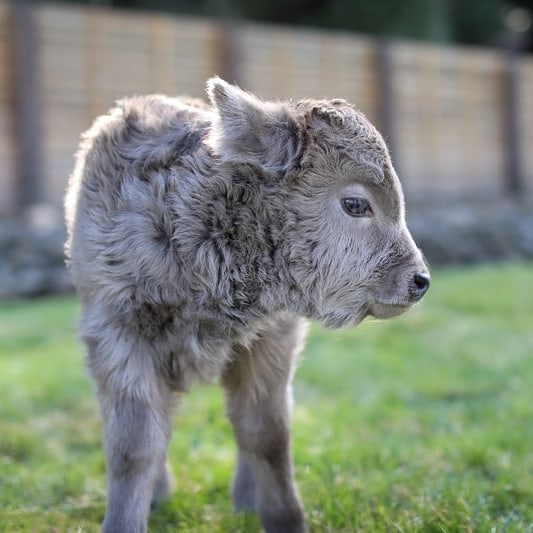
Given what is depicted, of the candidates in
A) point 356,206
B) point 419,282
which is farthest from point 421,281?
point 356,206

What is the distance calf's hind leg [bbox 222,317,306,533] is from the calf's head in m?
0.36

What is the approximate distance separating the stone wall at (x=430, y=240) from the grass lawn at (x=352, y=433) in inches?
51.5

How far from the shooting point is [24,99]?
11055mm

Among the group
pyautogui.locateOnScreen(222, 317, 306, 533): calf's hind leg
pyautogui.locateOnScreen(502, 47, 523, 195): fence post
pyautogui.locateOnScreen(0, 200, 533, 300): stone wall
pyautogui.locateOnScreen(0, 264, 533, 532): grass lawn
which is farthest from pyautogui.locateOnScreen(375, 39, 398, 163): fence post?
pyautogui.locateOnScreen(222, 317, 306, 533): calf's hind leg

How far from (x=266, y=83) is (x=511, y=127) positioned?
5.91 metres

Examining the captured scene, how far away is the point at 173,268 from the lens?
3566mm

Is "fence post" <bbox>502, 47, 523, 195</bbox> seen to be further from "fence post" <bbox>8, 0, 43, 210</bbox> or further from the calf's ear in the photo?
the calf's ear

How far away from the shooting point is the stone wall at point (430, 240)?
11070 mm

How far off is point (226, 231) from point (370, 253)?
0.61m

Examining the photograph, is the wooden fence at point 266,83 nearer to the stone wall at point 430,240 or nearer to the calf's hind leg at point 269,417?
→ the stone wall at point 430,240

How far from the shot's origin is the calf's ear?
3480 millimetres

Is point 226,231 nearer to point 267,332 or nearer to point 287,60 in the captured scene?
point 267,332

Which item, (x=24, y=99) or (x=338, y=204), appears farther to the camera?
(x=24, y=99)

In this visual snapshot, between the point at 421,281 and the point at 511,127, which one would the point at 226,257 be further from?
the point at 511,127
